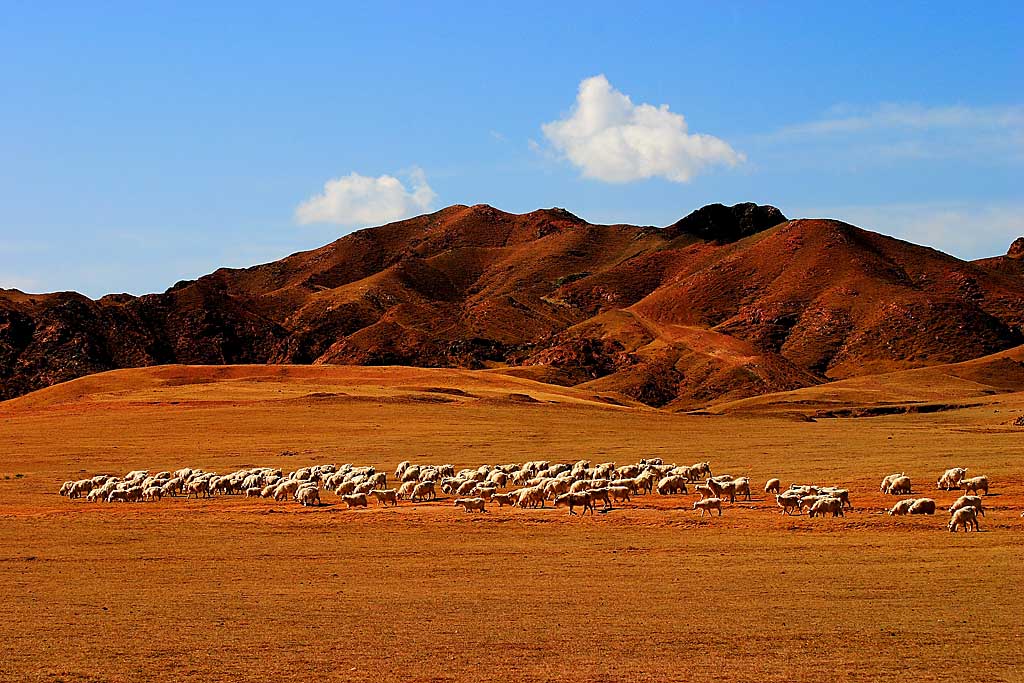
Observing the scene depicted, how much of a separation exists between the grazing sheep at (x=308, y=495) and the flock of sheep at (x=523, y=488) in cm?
3

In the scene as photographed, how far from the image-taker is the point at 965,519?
2795cm

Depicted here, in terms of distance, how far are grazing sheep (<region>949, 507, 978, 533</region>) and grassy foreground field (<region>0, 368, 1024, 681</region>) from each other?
2.82ft

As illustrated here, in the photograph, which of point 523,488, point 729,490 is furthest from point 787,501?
point 523,488

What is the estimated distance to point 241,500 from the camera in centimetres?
4047

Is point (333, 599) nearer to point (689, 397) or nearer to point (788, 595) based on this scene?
point (788, 595)

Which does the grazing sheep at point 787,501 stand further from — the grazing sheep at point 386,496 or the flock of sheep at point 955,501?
the grazing sheep at point 386,496

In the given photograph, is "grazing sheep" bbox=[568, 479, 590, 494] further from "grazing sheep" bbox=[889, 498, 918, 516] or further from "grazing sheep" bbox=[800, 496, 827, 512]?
"grazing sheep" bbox=[889, 498, 918, 516]

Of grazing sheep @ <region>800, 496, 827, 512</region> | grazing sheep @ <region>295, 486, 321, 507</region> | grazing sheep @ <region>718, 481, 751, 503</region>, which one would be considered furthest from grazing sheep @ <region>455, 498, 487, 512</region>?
grazing sheep @ <region>800, 496, 827, 512</region>

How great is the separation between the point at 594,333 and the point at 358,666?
17143 cm

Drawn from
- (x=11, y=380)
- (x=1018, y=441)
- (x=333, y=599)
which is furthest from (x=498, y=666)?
(x=11, y=380)

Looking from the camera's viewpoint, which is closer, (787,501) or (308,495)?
(787,501)

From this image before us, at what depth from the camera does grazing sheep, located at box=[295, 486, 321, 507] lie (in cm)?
3744

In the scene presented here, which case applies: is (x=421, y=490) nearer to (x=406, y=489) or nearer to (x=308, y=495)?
(x=406, y=489)

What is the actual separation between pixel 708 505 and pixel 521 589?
12121 mm
